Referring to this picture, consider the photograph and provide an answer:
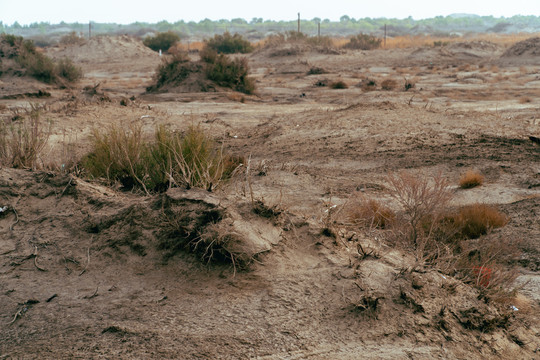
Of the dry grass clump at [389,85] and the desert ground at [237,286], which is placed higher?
the dry grass clump at [389,85]

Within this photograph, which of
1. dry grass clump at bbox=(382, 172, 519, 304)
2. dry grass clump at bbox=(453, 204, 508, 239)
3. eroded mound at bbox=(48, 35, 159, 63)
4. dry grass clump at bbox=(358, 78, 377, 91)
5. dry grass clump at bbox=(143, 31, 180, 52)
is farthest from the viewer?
dry grass clump at bbox=(143, 31, 180, 52)

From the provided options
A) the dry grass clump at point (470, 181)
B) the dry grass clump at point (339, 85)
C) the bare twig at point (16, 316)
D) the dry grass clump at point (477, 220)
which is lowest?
the dry grass clump at point (477, 220)

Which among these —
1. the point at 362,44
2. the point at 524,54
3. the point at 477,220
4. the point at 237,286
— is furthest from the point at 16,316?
the point at 362,44

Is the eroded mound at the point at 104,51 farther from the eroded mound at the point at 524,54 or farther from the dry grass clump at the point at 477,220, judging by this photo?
the dry grass clump at the point at 477,220

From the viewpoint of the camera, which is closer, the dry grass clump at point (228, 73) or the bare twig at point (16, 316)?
the bare twig at point (16, 316)

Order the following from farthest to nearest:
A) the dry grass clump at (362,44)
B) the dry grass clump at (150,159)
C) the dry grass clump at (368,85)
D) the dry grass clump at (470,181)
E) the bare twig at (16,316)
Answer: the dry grass clump at (362,44), the dry grass clump at (368,85), the dry grass clump at (470,181), the dry grass clump at (150,159), the bare twig at (16,316)

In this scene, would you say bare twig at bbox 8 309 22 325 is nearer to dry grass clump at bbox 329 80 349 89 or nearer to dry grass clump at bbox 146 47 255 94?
dry grass clump at bbox 146 47 255 94

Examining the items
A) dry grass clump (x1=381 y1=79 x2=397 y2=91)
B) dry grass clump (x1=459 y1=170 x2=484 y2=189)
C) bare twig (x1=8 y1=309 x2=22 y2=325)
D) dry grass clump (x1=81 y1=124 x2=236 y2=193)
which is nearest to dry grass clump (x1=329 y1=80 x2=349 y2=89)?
dry grass clump (x1=381 y1=79 x2=397 y2=91)

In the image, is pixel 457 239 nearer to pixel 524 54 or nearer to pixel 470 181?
pixel 470 181

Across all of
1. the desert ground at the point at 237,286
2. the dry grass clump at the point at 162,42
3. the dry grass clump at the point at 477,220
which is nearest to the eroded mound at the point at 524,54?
the desert ground at the point at 237,286

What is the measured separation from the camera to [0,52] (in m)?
21.6

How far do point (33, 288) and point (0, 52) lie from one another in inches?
815

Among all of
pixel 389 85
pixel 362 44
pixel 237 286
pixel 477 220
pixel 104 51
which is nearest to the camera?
pixel 237 286

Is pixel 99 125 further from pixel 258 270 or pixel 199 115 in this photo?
pixel 258 270
